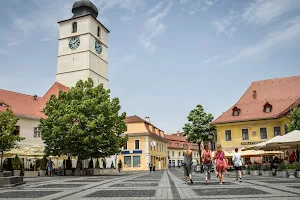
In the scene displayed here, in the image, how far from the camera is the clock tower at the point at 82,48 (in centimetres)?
5828

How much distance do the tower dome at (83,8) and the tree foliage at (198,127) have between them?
102ft

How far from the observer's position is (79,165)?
29.0m

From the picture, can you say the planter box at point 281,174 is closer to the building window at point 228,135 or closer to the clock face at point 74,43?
the building window at point 228,135

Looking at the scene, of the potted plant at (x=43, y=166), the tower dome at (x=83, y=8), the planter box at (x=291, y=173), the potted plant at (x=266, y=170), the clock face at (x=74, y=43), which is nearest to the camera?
the planter box at (x=291, y=173)

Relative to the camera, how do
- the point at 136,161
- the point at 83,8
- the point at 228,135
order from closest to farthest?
the point at 228,135 → the point at 136,161 → the point at 83,8

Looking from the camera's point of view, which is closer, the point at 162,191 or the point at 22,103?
the point at 162,191

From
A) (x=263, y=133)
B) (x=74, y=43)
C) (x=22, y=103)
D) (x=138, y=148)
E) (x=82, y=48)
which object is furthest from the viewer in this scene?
(x=74, y=43)

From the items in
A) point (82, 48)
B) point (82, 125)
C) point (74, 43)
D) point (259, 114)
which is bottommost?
point (82, 125)

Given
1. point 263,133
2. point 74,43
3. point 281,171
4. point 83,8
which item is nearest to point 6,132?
point 281,171

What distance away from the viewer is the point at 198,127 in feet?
149

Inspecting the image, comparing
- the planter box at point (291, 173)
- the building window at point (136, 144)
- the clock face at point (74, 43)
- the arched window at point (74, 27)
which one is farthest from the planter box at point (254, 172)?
the arched window at point (74, 27)

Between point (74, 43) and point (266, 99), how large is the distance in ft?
125

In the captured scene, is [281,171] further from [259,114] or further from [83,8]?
[83,8]

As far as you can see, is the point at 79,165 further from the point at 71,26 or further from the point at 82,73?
the point at 71,26
